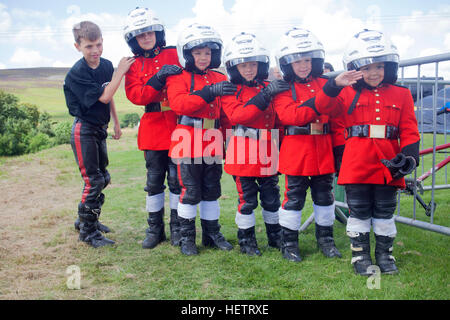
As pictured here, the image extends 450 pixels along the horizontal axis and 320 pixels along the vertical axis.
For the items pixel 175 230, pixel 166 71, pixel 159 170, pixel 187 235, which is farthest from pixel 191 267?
pixel 166 71

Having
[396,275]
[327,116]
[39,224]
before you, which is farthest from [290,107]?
[39,224]

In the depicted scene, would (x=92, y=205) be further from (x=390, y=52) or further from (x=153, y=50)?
(x=390, y=52)

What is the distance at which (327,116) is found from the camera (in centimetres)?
381

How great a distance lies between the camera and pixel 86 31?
14.3 feet

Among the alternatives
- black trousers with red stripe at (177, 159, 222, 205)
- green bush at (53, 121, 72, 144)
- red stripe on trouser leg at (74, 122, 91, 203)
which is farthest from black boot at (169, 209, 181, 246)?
green bush at (53, 121, 72, 144)

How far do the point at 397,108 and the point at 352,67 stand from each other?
19.4 inches

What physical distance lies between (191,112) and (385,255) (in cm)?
210

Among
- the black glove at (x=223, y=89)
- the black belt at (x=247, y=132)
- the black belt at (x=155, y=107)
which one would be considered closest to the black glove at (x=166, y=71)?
the black belt at (x=155, y=107)

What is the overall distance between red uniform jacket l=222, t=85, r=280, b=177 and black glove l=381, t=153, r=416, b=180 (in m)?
1.08

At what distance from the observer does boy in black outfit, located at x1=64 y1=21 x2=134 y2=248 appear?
173 inches

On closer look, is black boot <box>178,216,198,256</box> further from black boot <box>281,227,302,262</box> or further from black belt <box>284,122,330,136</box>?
black belt <box>284,122,330,136</box>

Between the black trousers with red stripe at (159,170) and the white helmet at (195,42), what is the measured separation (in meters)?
0.96

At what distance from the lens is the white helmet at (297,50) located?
12.0ft

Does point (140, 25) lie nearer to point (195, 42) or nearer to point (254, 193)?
point (195, 42)
